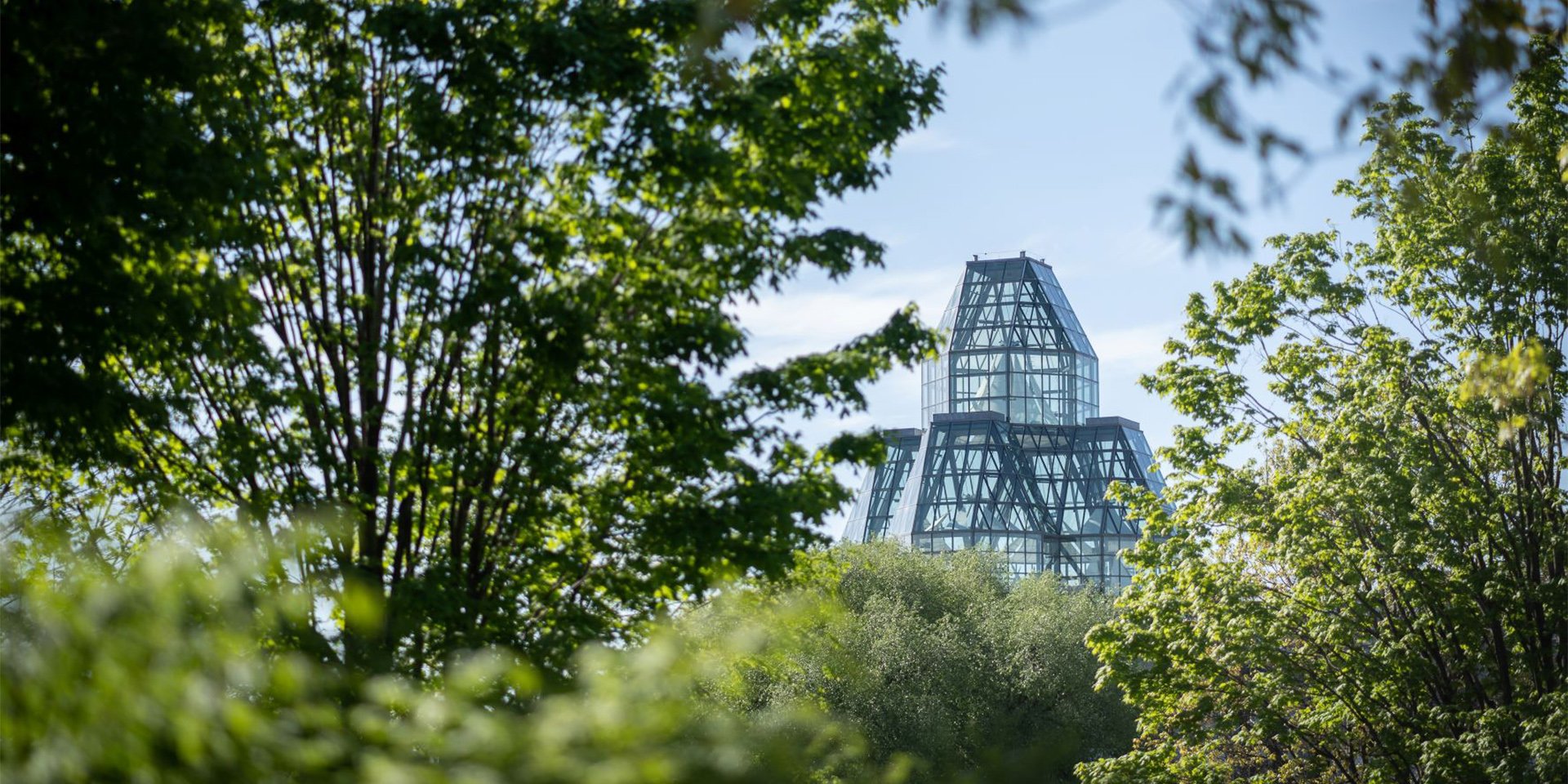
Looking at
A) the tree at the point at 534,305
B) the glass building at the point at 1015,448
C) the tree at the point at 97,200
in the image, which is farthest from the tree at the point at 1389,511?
the glass building at the point at 1015,448

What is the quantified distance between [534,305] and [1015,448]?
53.2 m

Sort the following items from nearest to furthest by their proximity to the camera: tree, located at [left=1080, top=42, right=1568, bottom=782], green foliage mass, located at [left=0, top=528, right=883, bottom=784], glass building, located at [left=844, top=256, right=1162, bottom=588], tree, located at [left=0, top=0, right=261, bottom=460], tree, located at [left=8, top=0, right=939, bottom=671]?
1. green foliage mass, located at [left=0, top=528, right=883, bottom=784]
2. tree, located at [left=0, top=0, right=261, bottom=460]
3. tree, located at [left=8, top=0, right=939, bottom=671]
4. tree, located at [left=1080, top=42, right=1568, bottom=782]
5. glass building, located at [left=844, top=256, right=1162, bottom=588]

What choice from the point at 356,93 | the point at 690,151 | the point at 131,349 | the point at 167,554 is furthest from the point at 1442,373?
the point at 167,554

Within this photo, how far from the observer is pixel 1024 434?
2464 inches

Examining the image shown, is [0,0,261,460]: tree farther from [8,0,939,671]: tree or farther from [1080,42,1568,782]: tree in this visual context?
[1080,42,1568,782]: tree

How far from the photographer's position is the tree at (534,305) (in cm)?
970

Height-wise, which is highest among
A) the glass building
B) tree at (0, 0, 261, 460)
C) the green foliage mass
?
the glass building

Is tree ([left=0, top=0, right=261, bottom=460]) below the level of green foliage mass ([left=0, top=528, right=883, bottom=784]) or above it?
above

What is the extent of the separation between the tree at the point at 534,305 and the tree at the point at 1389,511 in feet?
29.5

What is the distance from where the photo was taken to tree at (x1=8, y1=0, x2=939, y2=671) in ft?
31.8

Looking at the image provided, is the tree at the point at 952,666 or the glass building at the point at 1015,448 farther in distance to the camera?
the glass building at the point at 1015,448

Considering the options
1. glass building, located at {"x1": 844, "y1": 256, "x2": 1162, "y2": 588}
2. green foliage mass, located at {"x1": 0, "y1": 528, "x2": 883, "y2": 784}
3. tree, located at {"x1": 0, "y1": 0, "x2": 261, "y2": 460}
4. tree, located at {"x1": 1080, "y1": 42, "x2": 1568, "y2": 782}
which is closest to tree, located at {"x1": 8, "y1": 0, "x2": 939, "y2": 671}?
tree, located at {"x1": 0, "y1": 0, "x2": 261, "y2": 460}

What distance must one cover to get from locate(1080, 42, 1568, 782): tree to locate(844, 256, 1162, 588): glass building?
38454 mm

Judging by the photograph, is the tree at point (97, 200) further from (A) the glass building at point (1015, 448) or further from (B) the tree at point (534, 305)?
(A) the glass building at point (1015, 448)
